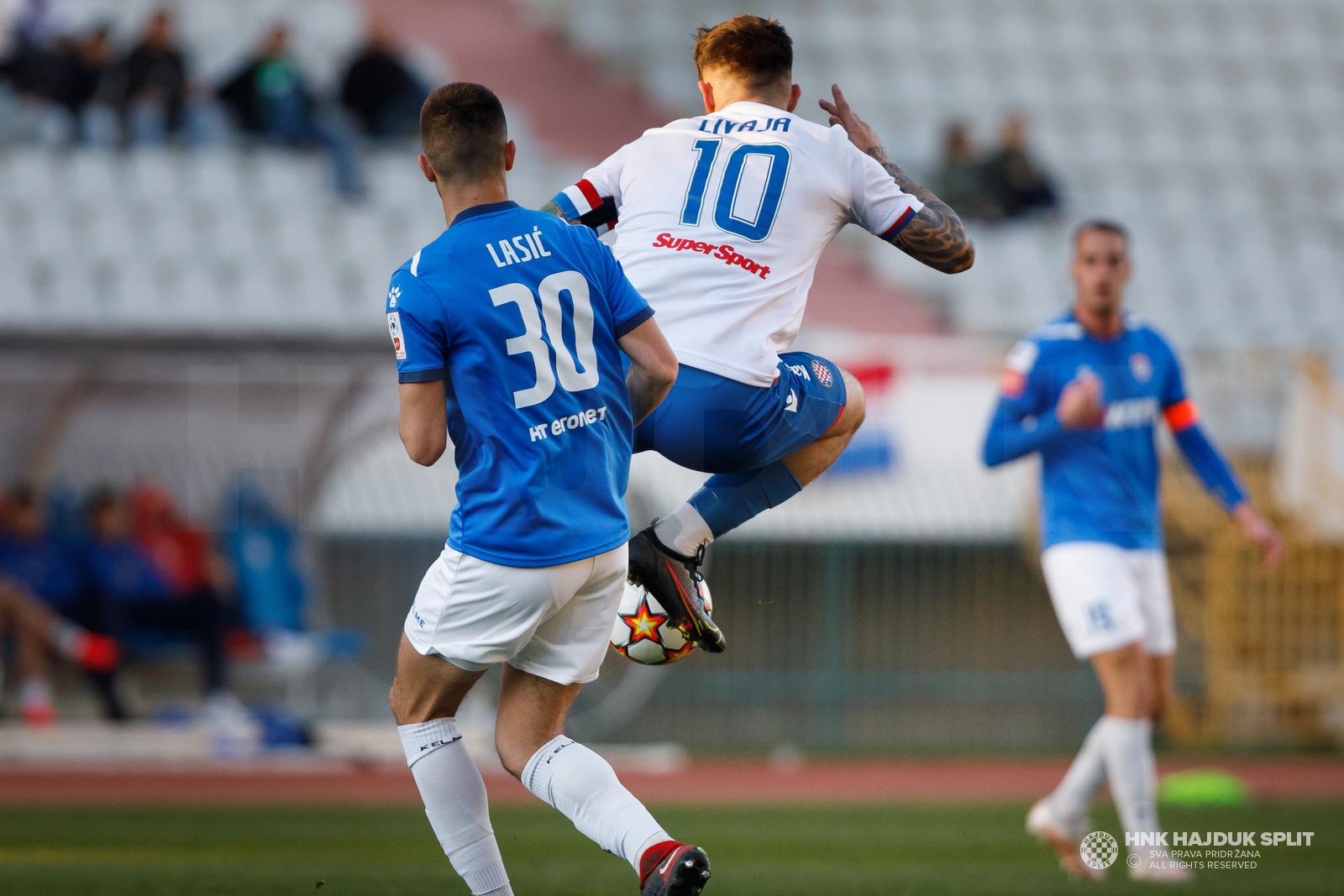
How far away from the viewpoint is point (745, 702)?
13.1 m

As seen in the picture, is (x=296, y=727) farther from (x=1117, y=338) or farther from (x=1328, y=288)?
(x=1328, y=288)

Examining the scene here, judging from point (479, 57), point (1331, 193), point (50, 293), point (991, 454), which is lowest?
point (991, 454)

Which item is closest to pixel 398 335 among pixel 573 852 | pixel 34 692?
pixel 573 852

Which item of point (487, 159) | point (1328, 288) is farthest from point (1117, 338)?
point (1328, 288)

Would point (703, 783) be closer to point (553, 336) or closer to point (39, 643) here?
point (39, 643)

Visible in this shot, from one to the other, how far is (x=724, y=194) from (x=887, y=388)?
8971 millimetres

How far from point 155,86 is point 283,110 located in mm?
1132

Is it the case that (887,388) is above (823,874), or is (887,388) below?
above

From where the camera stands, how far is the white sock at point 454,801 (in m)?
4.11

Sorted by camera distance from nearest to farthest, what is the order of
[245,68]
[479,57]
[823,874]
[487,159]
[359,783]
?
1. [487,159]
2. [823,874]
3. [359,783]
4. [245,68]
5. [479,57]

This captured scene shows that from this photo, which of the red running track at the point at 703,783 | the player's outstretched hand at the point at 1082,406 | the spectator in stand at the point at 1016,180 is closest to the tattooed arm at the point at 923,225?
the player's outstretched hand at the point at 1082,406

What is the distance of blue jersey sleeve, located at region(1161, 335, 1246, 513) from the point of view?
6.89 meters

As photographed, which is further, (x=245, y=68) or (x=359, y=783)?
(x=245, y=68)

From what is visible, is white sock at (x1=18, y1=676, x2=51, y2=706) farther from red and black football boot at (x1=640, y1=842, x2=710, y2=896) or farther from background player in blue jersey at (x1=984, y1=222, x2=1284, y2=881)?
red and black football boot at (x1=640, y1=842, x2=710, y2=896)
